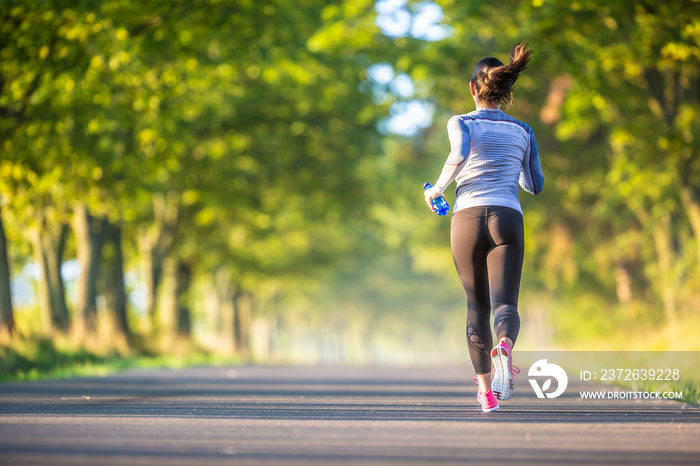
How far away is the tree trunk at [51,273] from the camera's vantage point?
21031mm

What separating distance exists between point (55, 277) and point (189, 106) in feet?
22.6

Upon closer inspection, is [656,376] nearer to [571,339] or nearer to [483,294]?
[483,294]

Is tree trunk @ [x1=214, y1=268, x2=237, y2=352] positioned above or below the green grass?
above

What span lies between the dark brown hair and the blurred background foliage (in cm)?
606

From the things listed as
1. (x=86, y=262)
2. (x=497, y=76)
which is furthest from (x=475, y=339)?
(x=86, y=262)

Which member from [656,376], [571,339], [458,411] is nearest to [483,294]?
[458,411]

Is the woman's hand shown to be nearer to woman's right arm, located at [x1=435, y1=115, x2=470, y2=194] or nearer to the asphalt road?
woman's right arm, located at [x1=435, y1=115, x2=470, y2=194]

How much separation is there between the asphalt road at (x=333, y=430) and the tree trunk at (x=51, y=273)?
1296 cm

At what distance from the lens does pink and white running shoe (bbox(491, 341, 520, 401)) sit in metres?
6.05

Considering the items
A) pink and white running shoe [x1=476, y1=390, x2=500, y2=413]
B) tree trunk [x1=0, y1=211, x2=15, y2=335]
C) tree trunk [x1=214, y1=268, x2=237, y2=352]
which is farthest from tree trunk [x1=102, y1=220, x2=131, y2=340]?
pink and white running shoe [x1=476, y1=390, x2=500, y2=413]

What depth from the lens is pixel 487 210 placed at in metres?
6.32

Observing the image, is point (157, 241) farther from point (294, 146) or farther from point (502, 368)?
point (502, 368)

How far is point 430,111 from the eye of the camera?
29.9 metres

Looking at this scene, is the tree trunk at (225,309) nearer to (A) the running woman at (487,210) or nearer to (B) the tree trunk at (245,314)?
(B) the tree trunk at (245,314)
